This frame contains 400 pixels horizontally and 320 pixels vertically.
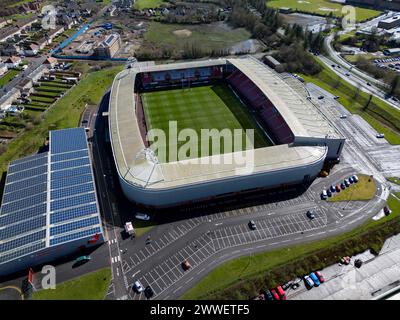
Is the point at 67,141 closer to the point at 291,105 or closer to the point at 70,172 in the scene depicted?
the point at 70,172

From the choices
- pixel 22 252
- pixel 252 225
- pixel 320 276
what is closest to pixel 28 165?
pixel 22 252

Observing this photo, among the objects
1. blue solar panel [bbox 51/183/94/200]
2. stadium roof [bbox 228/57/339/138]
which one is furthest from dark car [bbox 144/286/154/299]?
stadium roof [bbox 228/57/339/138]

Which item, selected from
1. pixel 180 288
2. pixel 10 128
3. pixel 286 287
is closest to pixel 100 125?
pixel 10 128

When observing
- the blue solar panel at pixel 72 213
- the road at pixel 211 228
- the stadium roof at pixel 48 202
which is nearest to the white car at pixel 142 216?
the road at pixel 211 228

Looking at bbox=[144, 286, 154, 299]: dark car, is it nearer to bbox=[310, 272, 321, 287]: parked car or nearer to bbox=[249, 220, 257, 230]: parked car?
bbox=[249, 220, 257, 230]: parked car

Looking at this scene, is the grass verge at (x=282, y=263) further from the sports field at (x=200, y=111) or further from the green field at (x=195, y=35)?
the green field at (x=195, y=35)
